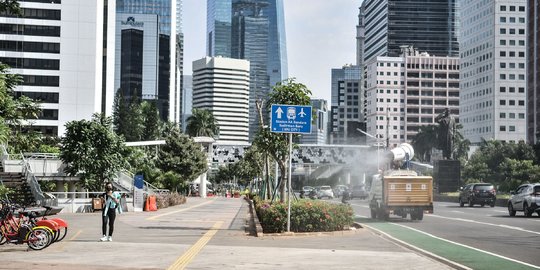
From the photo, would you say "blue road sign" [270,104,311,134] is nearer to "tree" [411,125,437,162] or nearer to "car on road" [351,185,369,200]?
"car on road" [351,185,369,200]

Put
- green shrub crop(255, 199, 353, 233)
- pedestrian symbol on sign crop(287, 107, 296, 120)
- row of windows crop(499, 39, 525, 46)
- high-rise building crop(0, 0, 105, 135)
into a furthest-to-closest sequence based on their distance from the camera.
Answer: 1. row of windows crop(499, 39, 525, 46)
2. high-rise building crop(0, 0, 105, 135)
3. green shrub crop(255, 199, 353, 233)
4. pedestrian symbol on sign crop(287, 107, 296, 120)

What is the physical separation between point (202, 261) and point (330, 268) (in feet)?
9.48

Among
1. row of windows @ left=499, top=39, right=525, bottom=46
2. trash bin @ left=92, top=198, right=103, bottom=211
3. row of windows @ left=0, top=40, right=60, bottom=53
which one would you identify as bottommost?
trash bin @ left=92, top=198, right=103, bottom=211

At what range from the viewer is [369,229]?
27.5 metres

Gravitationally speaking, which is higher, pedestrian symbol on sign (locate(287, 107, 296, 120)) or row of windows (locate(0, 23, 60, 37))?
row of windows (locate(0, 23, 60, 37))

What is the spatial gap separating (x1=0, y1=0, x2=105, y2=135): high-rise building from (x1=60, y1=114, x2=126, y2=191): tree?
63540mm

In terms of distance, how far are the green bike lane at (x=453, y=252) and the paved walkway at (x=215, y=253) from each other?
591 mm

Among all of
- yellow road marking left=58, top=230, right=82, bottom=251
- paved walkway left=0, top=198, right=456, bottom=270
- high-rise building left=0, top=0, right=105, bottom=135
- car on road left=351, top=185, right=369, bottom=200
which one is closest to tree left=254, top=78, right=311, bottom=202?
paved walkway left=0, top=198, right=456, bottom=270

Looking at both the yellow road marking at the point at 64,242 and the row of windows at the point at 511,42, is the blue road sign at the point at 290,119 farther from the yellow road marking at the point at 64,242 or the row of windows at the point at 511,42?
the row of windows at the point at 511,42

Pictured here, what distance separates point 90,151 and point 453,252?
33538 mm

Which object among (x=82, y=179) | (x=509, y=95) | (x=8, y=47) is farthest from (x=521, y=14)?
(x=82, y=179)

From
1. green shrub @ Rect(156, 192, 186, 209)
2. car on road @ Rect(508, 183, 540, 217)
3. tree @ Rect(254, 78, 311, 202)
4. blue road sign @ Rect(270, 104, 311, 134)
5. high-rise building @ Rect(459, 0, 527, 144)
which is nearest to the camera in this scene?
blue road sign @ Rect(270, 104, 311, 134)

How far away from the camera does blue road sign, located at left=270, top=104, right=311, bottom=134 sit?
24016 mm

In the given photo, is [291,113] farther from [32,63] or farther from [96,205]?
[32,63]
